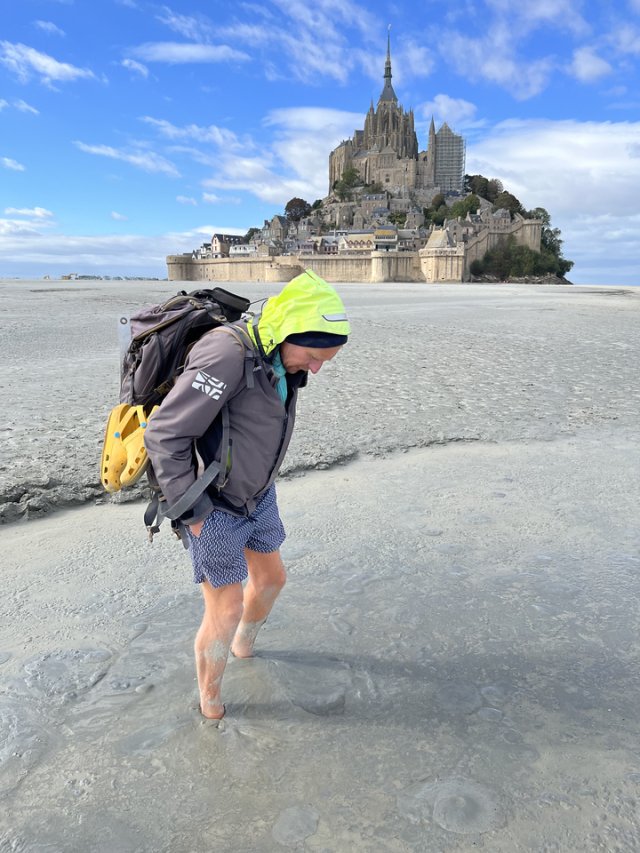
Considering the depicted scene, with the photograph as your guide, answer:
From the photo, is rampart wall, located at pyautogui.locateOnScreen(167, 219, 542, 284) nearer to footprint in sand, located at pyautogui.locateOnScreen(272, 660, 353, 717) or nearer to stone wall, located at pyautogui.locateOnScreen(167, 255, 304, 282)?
stone wall, located at pyautogui.locateOnScreen(167, 255, 304, 282)

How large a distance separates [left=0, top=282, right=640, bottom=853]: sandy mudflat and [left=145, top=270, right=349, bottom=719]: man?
35 cm

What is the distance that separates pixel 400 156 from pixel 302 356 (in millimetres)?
112553

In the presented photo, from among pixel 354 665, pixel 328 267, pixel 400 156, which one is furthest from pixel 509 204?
pixel 354 665

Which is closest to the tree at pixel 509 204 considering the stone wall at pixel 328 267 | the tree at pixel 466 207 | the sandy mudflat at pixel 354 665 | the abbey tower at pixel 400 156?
the tree at pixel 466 207

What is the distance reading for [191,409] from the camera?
1.97 meters

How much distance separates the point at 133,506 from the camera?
429 cm

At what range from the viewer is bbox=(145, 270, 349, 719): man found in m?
1.99

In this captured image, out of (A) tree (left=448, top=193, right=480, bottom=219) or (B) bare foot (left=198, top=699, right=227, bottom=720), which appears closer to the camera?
(B) bare foot (left=198, top=699, right=227, bottom=720)

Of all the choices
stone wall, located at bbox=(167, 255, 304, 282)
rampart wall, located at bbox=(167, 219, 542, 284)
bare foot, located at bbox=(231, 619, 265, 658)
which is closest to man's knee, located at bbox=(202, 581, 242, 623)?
bare foot, located at bbox=(231, 619, 265, 658)

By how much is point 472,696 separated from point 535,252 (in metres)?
77.5

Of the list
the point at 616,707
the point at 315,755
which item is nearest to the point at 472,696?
the point at 616,707

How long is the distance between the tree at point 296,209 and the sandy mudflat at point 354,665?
354ft

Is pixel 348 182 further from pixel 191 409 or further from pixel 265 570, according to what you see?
pixel 191 409

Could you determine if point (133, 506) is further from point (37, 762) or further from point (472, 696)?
point (472, 696)
